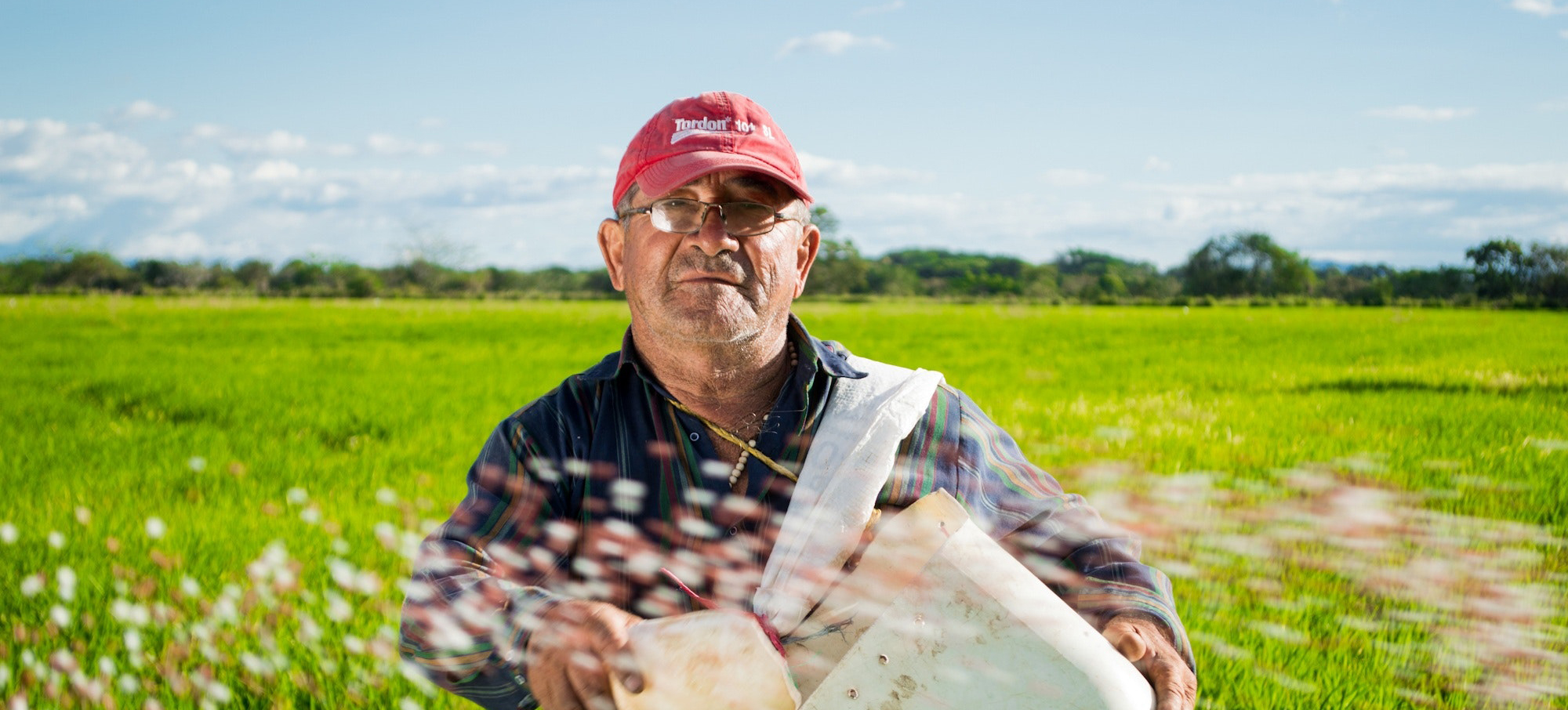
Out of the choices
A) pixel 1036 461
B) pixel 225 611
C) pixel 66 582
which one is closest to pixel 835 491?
pixel 225 611

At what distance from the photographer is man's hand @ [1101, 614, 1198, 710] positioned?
5.56 feet

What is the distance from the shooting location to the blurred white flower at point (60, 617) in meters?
3.29

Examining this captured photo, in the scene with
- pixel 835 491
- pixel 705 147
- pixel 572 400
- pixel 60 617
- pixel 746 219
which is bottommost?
pixel 60 617

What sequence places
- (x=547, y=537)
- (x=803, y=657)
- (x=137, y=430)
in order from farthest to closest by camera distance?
(x=137, y=430), (x=547, y=537), (x=803, y=657)

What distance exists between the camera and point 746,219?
6.68ft


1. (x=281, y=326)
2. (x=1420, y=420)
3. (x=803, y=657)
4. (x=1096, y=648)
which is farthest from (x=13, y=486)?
(x=281, y=326)

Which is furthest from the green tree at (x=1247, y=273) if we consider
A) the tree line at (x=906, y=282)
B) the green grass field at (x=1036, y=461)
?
the green grass field at (x=1036, y=461)

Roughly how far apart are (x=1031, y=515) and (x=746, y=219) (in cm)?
88

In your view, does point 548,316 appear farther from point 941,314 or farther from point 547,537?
point 547,537

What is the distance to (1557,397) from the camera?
895 cm

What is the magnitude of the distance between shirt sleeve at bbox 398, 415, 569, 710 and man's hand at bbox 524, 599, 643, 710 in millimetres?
60

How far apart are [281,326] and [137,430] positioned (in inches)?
551

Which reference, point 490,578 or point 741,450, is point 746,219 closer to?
point 741,450

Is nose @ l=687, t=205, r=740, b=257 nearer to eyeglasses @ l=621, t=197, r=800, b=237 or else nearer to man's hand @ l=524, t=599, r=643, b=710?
eyeglasses @ l=621, t=197, r=800, b=237
